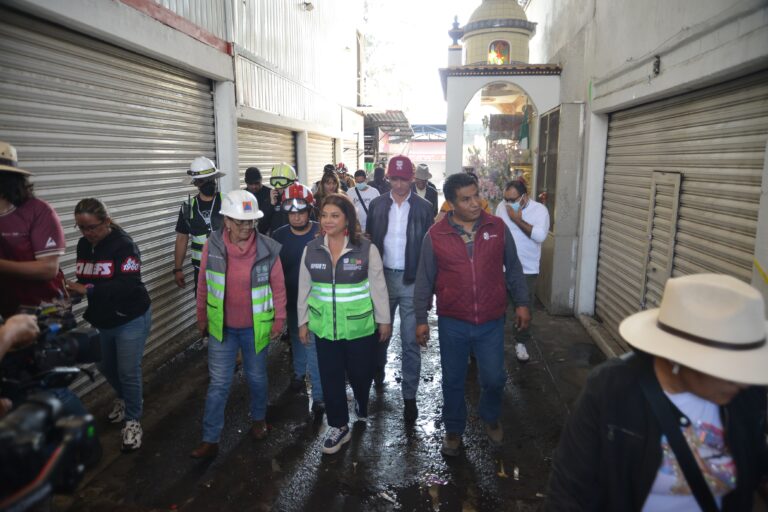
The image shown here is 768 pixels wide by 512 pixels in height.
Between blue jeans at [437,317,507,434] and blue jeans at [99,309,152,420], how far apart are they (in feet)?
7.59

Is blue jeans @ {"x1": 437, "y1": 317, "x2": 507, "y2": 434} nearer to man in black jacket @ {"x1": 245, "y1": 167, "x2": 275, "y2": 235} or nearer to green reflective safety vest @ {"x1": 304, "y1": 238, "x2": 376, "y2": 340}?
green reflective safety vest @ {"x1": 304, "y1": 238, "x2": 376, "y2": 340}

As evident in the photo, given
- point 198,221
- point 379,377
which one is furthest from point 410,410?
point 198,221

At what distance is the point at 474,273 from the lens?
3.81 m

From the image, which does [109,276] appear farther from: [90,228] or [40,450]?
[40,450]

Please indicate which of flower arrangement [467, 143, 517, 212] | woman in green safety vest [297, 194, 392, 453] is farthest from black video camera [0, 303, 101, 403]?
flower arrangement [467, 143, 517, 212]

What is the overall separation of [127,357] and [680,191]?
187 inches

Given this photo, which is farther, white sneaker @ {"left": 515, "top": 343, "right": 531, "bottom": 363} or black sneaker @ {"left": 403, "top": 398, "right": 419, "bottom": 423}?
white sneaker @ {"left": 515, "top": 343, "right": 531, "bottom": 363}

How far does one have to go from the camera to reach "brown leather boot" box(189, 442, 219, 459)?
Answer: 392 centimetres

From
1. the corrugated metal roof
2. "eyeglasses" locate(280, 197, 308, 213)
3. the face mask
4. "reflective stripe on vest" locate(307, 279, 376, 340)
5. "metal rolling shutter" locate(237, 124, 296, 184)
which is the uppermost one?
the corrugated metal roof

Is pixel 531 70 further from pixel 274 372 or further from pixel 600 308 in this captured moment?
pixel 274 372

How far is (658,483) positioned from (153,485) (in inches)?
128

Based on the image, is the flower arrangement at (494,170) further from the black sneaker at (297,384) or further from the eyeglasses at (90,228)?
the eyeglasses at (90,228)

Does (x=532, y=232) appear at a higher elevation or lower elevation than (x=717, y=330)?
lower

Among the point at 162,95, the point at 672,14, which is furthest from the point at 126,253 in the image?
the point at 672,14
